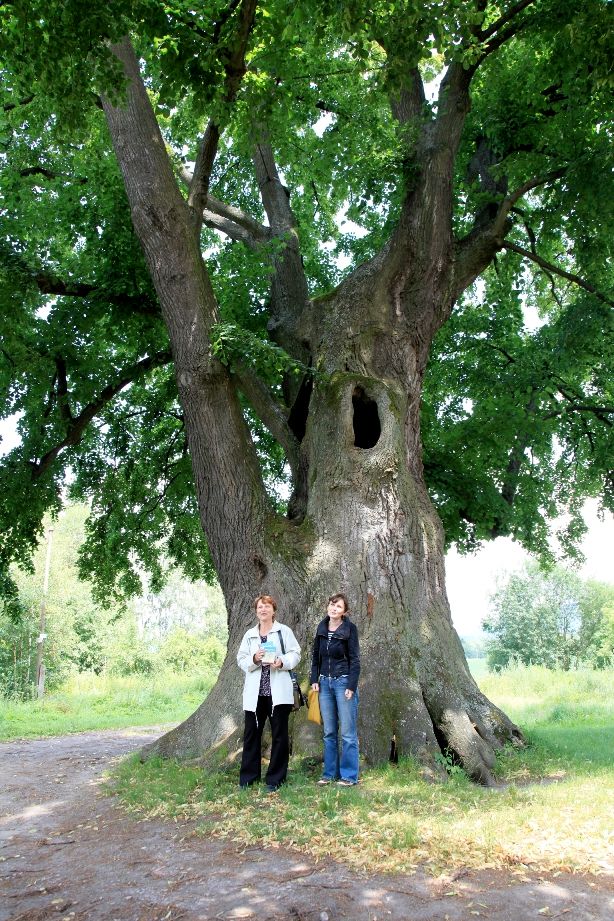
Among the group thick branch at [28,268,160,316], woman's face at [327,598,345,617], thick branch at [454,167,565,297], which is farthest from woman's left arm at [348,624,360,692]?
thick branch at [28,268,160,316]

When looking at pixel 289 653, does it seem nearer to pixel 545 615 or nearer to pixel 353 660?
pixel 353 660

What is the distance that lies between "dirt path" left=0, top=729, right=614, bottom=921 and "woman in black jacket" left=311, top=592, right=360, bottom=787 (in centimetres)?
154

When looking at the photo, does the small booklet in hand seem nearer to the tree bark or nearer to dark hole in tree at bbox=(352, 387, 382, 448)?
the tree bark

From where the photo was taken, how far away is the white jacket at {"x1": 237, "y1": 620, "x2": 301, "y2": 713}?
22.4ft

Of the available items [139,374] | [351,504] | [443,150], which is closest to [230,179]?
[139,374]

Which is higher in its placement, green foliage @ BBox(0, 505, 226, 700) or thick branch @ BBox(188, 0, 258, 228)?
thick branch @ BBox(188, 0, 258, 228)

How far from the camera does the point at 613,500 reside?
1524cm

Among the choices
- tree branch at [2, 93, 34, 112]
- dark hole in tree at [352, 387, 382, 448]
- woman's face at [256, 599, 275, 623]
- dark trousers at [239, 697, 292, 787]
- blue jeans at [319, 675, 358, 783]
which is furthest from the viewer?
tree branch at [2, 93, 34, 112]

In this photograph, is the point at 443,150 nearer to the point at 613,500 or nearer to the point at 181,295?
the point at 181,295

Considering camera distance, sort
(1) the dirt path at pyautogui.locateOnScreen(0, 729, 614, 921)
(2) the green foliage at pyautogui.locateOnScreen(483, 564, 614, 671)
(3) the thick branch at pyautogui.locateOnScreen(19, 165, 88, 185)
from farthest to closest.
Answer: (2) the green foliage at pyautogui.locateOnScreen(483, 564, 614, 671), (3) the thick branch at pyautogui.locateOnScreen(19, 165, 88, 185), (1) the dirt path at pyautogui.locateOnScreen(0, 729, 614, 921)

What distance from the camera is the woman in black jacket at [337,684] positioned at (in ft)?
21.7

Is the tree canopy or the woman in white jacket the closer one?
the woman in white jacket

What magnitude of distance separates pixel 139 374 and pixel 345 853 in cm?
938

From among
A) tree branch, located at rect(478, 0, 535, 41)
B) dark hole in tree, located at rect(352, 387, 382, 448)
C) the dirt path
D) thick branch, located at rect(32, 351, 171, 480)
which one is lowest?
the dirt path
